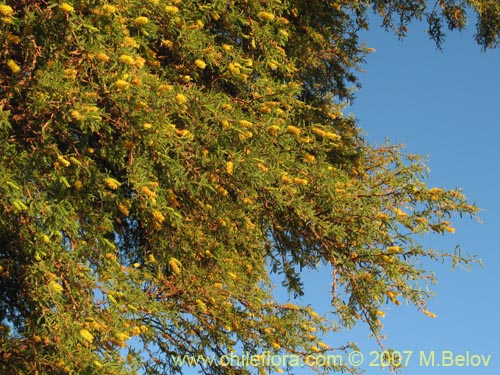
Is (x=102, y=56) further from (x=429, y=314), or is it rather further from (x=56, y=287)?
(x=429, y=314)

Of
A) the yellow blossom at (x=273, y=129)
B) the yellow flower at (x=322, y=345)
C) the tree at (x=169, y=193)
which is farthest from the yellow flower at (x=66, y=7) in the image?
the yellow flower at (x=322, y=345)

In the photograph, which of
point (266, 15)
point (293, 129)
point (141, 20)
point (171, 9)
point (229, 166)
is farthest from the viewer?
point (266, 15)

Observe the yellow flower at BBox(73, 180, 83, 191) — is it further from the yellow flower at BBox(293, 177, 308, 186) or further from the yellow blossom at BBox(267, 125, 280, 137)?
→ the yellow flower at BBox(293, 177, 308, 186)

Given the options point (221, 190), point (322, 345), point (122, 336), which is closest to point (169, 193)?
point (221, 190)

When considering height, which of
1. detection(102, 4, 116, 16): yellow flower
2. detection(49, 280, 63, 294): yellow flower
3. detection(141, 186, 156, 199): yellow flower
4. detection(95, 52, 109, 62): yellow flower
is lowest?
detection(49, 280, 63, 294): yellow flower

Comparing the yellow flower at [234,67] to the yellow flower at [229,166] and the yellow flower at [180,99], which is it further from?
the yellow flower at [229,166]

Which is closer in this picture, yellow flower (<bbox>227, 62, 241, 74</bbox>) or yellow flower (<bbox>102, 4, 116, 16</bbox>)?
yellow flower (<bbox>102, 4, 116, 16</bbox>)

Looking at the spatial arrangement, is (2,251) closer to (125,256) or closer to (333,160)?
(125,256)

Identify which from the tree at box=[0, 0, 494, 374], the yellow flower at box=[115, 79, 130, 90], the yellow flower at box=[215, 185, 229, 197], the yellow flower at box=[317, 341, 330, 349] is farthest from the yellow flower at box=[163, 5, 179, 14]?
the yellow flower at box=[317, 341, 330, 349]

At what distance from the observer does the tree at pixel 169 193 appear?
4.55 m

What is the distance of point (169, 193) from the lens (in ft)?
17.4

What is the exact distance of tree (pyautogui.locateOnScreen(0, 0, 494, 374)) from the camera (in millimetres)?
4555

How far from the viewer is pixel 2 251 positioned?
5375mm

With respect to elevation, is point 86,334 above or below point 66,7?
below
